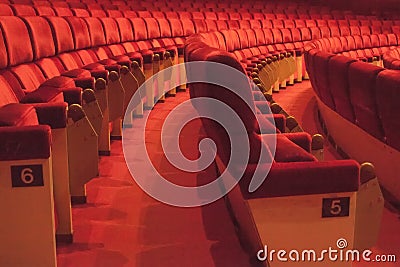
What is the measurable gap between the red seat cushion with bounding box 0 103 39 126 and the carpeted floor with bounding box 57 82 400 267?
0.14m

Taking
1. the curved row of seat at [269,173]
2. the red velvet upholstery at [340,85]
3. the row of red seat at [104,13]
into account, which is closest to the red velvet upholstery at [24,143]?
the curved row of seat at [269,173]

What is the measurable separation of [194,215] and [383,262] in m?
0.21

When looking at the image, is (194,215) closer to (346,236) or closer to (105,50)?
(346,236)

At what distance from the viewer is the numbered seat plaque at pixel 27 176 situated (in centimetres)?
39

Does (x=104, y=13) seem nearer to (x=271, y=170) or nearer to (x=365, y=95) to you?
(x=365, y=95)

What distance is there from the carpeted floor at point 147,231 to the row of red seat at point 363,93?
0.11 meters

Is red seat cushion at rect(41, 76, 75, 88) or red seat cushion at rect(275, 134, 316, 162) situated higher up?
red seat cushion at rect(41, 76, 75, 88)

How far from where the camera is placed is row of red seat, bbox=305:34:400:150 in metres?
0.61

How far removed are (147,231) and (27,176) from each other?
0.71 feet

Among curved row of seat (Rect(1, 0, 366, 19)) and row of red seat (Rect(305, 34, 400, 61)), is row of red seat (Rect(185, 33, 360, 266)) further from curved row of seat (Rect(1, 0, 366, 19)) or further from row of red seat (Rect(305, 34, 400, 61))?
curved row of seat (Rect(1, 0, 366, 19))

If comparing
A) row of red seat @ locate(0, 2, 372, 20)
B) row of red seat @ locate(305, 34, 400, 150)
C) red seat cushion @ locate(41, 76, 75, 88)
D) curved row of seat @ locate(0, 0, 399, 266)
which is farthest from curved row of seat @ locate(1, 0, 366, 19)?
red seat cushion @ locate(41, 76, 75, 88)

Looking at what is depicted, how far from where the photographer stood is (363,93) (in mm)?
681

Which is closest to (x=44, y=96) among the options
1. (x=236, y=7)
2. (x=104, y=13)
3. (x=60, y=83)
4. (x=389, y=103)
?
(x=60, y=83)

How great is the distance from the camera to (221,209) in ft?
2.13
